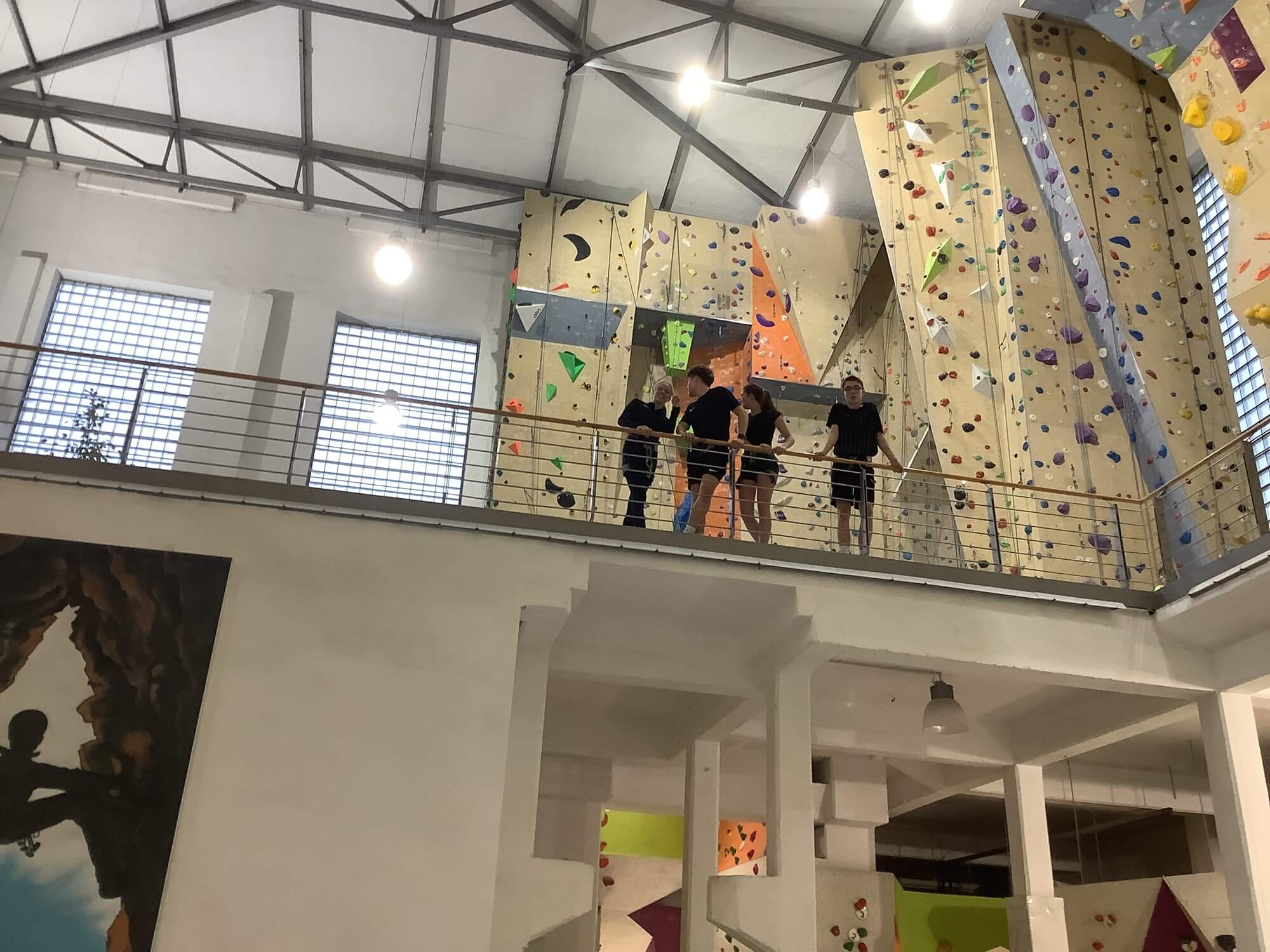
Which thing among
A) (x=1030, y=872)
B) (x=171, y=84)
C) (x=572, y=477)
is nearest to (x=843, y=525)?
(x=572, y=477)

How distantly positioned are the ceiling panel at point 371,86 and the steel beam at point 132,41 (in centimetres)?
73

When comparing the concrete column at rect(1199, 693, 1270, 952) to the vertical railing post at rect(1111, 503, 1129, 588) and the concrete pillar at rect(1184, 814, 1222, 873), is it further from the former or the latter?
the concrete pillar at rect(1184, 814, 1222, 873)

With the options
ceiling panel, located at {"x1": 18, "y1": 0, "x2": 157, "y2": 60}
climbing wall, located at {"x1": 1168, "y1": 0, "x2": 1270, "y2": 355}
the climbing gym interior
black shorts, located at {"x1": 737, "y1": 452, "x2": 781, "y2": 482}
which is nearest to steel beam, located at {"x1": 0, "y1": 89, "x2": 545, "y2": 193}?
the climbing gym interior

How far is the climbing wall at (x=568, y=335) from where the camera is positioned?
10.5m

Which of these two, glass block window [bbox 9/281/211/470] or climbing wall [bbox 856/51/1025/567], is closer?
climbing wall [bbox 856/51/1025/567]

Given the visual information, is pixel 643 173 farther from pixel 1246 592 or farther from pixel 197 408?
pixel 1246 592

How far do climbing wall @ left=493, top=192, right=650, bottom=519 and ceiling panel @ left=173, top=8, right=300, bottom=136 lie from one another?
2.86 meters

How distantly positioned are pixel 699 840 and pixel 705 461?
331 cm

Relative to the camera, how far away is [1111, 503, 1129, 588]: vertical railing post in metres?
7.51

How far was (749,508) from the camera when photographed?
7.70 m

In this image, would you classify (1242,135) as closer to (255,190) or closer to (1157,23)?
(1157,23)

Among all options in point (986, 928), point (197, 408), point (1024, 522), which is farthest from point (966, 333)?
point (197, 408)

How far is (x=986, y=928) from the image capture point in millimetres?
10539

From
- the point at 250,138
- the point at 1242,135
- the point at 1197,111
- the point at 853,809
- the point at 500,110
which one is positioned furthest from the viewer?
the point at 250,138
